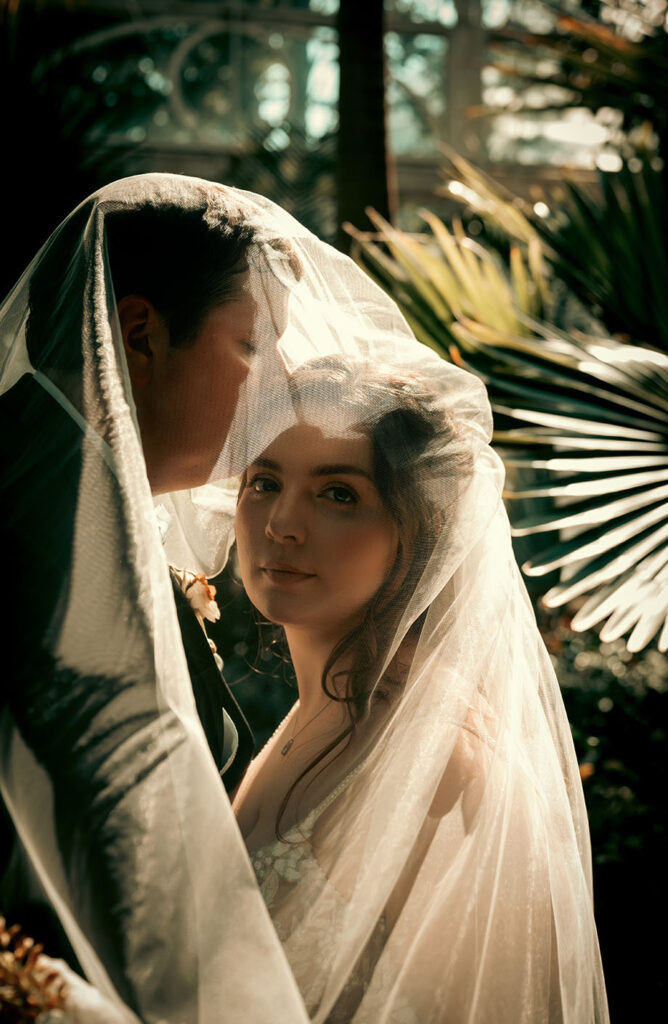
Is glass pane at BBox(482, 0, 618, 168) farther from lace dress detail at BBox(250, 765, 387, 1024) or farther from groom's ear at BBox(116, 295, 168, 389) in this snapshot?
lace dress detail at BBox(250, 765, 387, 1024)

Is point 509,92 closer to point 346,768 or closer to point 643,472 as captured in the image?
point 643,472

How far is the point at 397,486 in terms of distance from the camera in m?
1.48

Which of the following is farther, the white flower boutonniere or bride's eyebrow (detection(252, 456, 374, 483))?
the white flower boutonniere

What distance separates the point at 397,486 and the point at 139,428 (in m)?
0.41

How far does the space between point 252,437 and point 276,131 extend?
4.66m

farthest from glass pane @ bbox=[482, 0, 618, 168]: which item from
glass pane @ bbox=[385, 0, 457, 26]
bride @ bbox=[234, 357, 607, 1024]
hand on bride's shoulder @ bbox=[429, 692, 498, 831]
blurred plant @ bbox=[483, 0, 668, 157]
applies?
hand on bride's shoulder @ bbox=[429, 692, 498, 831]

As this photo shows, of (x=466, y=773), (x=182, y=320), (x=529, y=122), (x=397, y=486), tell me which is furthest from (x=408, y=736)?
(x=529, y=122)

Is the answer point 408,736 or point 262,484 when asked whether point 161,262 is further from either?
point 408,736

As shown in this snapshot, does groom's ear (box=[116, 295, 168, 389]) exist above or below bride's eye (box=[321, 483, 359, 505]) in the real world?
above

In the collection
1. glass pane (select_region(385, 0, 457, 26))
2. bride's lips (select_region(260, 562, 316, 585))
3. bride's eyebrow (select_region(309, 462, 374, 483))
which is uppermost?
glass pane (select_region(385, 0, 457, 26))

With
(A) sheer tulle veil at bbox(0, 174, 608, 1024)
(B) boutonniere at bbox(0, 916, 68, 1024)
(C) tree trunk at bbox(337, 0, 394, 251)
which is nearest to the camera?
(B) boutonniere at bbox(0, 916, 68, 1024)

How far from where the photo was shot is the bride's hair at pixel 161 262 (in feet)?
4.24

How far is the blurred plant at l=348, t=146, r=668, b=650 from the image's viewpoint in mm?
1935

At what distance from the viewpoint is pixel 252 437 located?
55.1 inches
